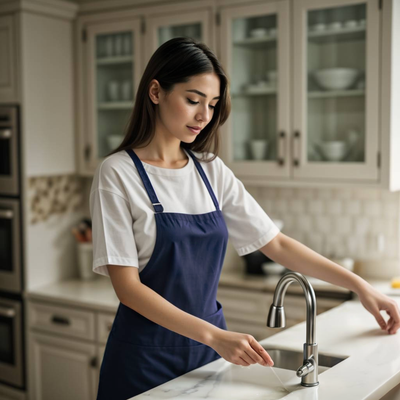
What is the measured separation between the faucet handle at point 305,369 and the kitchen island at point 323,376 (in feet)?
0.13

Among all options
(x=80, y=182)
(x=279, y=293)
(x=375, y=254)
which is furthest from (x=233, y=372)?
(x=80, y=182)

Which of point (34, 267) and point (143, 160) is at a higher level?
point (143, 160)

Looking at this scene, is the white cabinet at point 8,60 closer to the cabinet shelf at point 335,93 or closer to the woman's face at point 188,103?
the cabinet shelf at point 335,93

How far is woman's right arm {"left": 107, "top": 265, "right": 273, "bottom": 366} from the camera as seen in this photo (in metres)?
1.33

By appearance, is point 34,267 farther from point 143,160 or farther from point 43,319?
point 143,160

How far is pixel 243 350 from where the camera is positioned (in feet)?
4.36

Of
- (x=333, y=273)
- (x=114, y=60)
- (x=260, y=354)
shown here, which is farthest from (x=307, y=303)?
(x=114, y=60)

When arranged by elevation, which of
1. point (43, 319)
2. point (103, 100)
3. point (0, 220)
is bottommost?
point (43, 319)

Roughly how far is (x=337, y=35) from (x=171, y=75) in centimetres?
148

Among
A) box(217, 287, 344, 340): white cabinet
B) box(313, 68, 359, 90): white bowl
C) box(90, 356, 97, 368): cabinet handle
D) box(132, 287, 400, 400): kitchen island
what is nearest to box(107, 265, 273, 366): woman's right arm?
box(132, 287, 400, 400): kitchen island

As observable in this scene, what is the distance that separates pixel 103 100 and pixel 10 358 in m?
1.66

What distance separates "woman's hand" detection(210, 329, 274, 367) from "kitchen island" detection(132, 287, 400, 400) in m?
0.10

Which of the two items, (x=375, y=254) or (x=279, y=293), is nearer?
(x=279, y=293)

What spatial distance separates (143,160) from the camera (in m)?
1.76
